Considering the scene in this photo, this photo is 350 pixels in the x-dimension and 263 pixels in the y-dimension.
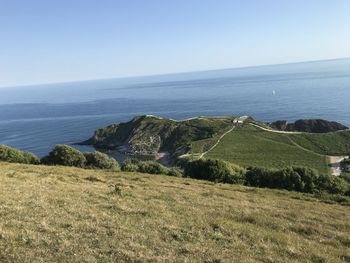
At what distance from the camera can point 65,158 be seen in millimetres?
57312

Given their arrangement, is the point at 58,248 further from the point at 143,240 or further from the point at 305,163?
the point at 305,163

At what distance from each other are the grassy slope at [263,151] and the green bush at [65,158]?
6362 cm

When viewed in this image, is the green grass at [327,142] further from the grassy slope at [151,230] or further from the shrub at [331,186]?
the grassy slope at [151,230]

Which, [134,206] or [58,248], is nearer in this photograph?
[58,248]

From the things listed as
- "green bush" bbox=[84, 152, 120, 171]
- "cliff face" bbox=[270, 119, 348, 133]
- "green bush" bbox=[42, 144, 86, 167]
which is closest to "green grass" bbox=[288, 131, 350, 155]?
"cliff face" bbox=[270, 119, 348, 133]

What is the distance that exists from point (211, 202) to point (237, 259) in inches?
498

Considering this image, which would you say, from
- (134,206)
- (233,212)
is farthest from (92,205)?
(233,212)

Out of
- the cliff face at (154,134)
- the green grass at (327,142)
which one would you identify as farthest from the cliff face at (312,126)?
the cliff face at (154,134)

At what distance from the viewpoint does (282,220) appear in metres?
20.4

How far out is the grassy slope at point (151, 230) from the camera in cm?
1218

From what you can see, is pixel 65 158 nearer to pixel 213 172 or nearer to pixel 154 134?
pixel 213 172

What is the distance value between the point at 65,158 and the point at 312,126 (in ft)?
433

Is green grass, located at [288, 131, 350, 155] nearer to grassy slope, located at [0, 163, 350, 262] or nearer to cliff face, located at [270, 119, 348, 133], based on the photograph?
cliff face, located at [270, 119, 348, 133]

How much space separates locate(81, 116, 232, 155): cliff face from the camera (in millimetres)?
154750
